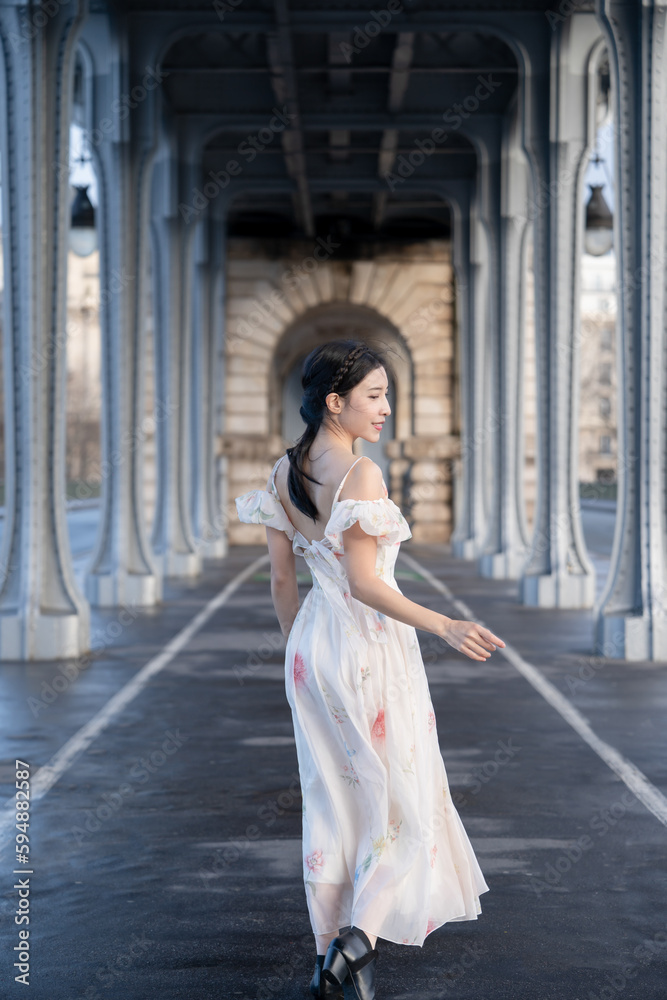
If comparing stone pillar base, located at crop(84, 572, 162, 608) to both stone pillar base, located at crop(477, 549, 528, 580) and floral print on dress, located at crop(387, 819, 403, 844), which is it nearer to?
stone pillar base, located at crop(477, 549, 528, 580)

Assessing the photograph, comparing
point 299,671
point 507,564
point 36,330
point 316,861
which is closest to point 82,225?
point 507,564

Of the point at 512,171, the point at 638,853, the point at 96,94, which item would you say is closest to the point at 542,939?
the point at 638,853

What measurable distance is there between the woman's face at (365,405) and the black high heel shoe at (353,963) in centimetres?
148

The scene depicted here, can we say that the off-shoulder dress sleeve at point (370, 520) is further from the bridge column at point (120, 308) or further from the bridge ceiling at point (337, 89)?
the bridge ceiling at point (337, 89)

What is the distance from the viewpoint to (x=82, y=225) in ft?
63.4

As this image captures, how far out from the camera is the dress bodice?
3.67 metres

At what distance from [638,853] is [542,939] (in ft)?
3.87

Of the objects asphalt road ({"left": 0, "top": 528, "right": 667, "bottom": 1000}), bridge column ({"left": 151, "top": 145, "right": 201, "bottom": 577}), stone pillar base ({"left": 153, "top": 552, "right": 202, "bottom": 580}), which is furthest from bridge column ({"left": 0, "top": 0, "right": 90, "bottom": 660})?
stone pillar base ({"left": 153, "top": 552, "right": 202, "bottom": 580})

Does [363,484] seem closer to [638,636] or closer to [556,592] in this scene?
[638,636]

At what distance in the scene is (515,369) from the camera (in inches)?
782

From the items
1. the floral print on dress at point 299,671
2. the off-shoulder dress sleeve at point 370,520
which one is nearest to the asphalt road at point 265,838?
the floral print on dress at point 299,671

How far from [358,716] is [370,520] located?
2.01 ft

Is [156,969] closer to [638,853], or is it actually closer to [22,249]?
[638,853]

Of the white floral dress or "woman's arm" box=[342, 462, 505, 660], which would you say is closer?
"woman's arm" box=[342, 462, 505, 660]
